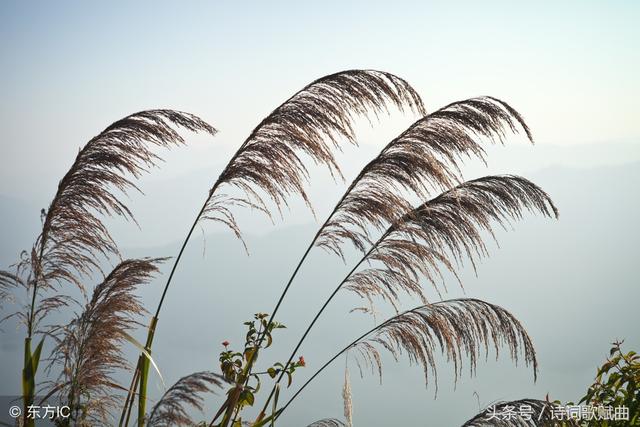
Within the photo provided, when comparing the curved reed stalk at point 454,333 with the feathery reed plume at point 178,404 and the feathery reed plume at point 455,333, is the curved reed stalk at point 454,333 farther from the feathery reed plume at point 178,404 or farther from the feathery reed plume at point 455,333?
the feathery reed plume at point 178,404

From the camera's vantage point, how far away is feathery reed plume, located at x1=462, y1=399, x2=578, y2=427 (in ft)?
7.14

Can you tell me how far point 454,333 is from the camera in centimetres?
247

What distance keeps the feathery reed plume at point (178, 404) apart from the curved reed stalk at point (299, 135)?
56 cm

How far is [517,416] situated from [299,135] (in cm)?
133

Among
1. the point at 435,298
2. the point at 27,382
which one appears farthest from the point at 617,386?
the point at 435,298

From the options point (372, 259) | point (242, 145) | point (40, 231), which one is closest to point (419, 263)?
point (372, 259)

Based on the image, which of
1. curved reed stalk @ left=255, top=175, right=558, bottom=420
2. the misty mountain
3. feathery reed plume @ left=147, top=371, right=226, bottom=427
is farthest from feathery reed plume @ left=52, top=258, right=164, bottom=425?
the misty mountain

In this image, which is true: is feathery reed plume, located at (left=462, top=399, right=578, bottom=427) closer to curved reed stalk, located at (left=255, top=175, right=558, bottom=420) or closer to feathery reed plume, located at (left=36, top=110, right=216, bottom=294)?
curved reed stalk, located at (left=255, top=175, right=558, bottom=420)

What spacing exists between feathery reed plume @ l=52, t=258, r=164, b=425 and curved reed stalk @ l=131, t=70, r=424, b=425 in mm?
179

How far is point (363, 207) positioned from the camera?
2.40 m

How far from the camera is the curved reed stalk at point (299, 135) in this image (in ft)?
7.36

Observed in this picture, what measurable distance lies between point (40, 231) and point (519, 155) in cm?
20502

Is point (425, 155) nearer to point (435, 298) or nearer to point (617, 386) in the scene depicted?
point (617, 386)

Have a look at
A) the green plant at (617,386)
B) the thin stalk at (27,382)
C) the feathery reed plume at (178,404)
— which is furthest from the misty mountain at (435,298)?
the feathery reed plume at (178,404)
